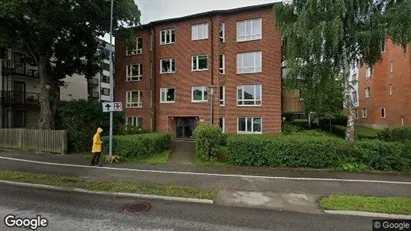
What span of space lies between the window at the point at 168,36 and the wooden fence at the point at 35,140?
46.2ft

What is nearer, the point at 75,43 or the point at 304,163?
the point at 304,163

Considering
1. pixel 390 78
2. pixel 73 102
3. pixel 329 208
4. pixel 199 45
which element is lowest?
pixel 329 208

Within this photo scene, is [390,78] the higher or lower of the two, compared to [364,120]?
higher

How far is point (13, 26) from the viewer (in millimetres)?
17156

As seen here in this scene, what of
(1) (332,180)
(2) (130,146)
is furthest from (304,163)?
(2) (130,146)

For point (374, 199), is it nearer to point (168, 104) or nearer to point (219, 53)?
point (219, 53)

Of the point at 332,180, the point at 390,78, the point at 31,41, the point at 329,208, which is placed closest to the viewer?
the point at 329,208

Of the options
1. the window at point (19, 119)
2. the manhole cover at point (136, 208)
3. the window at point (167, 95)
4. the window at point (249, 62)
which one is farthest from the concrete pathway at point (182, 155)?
the window at point (19, 119)

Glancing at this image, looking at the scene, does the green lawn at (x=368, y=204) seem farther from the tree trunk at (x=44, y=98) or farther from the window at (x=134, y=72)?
the window at (x=134, y=72)

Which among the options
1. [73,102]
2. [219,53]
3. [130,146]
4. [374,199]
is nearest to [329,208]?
[374,199]

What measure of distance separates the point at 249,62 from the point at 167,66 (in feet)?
27.1

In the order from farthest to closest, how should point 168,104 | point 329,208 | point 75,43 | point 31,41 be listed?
point 168,104 → point 75,43 → point 31,41 → point 329,208

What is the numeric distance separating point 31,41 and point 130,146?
11845mm

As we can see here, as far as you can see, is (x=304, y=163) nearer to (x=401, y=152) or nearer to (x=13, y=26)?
(x=401, y=152)
